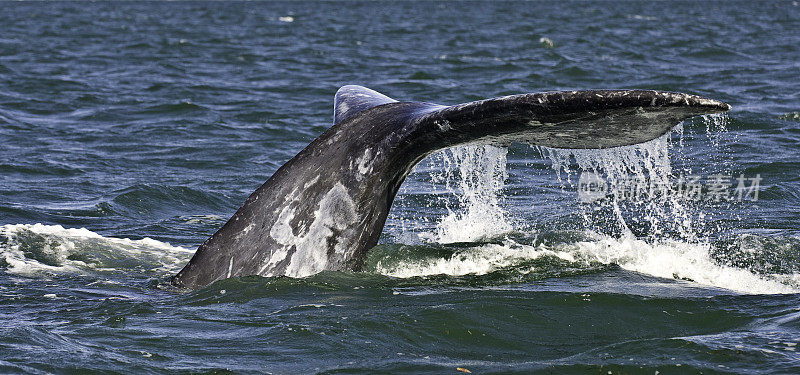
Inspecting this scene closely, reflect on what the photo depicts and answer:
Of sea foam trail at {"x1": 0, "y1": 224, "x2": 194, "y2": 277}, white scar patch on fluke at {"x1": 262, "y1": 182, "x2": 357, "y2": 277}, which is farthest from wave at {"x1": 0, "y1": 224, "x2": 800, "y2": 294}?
white scar patch on fluke at {"x1": 262, "y1": 182, "x2": 357, "y2": 277}

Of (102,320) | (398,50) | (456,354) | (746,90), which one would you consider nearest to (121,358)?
(102,320)

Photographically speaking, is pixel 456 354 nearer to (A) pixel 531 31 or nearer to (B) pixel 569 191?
(B) pixel 569 191

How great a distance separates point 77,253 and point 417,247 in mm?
2105

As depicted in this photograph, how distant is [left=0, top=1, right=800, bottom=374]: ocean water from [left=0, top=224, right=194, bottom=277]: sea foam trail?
2 cm

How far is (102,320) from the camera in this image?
16.2 ft

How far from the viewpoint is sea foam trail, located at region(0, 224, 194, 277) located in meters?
6.10

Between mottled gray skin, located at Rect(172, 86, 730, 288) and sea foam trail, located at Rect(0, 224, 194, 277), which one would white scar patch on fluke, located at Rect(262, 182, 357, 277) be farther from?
sea foam trail, located at Rect(0, 224, 194, 277)

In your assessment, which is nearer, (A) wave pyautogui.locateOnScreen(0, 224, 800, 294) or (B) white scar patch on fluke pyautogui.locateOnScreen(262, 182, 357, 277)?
(B) white scar patch on fluke pyautogui.locateOnScreen(262, 182, 357, 277)

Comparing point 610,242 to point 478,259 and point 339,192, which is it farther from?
point 339,192

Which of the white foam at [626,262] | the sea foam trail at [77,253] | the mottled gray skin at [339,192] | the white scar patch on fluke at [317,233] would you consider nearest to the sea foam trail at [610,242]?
the white foam at [626,262]

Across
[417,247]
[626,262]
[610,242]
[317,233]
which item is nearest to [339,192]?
[317,233]

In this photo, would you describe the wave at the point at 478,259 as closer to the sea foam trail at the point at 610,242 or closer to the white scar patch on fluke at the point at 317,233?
the sea foam trail at the point at 610,242

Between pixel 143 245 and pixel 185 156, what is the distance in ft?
16.6

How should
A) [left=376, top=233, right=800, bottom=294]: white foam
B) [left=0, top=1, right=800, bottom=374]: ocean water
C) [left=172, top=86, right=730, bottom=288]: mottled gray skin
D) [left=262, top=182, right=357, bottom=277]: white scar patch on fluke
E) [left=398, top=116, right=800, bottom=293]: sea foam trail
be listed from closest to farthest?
[left=0, top=1, right=800, bottom=374]: ocean water < [left=172, top=86, right=730, bottom=288]: mottled gray skin < [left=262, top=182, right=357, bottom=277]: white scar patch on fluke < [left=398, top=116, right=800, bottom=293]: sea foam trail < [left=376, top=233, right=800, bottom=294]: white foam
